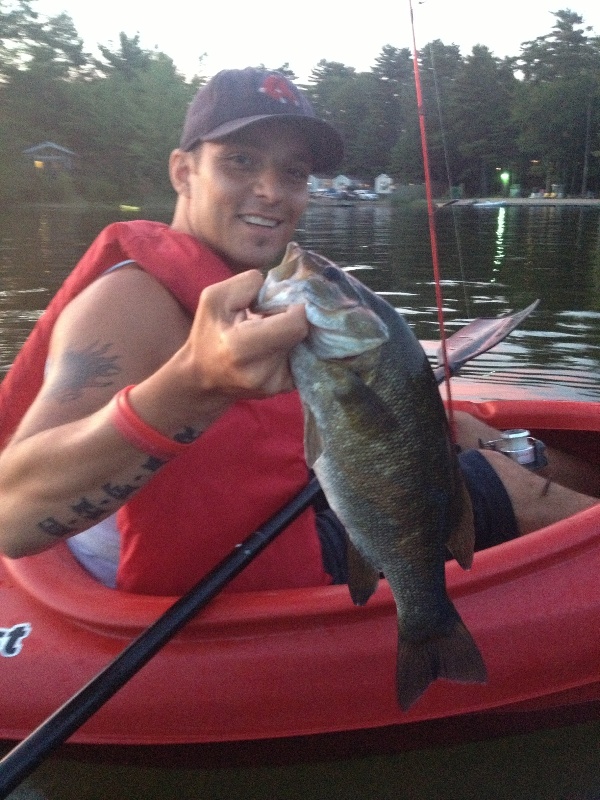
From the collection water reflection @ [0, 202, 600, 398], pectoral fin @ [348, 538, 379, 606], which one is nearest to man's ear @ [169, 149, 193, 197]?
pectoral fin @ [348, 538, 379, 606]

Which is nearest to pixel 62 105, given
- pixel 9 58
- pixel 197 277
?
pixel 9 58

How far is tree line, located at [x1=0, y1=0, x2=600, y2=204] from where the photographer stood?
202 feet

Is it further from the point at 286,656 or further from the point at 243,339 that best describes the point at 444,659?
the point at 243,339

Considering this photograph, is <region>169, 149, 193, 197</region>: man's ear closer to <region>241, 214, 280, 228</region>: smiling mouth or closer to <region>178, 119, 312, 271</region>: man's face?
<region>178, 119, 312, 271</region>: man's face

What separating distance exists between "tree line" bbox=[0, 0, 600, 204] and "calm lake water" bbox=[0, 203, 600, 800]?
119 feet

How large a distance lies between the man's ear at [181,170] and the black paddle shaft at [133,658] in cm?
100

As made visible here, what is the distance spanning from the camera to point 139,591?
7.50 ft

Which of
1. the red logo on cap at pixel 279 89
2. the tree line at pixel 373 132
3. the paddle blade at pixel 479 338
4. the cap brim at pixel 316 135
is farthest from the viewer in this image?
the tree line at pixel 373 132

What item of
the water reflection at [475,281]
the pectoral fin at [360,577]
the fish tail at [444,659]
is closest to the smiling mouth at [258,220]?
the pectoral fin at [360,577]

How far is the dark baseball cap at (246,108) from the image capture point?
2.22 metres

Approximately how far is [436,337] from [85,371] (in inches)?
291

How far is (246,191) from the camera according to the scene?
2.24 metres

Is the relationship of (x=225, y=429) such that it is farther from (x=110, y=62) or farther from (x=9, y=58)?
(x=110, y=62)

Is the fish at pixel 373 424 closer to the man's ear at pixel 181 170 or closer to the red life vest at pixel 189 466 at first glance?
the red life vest at pixel 189 466
